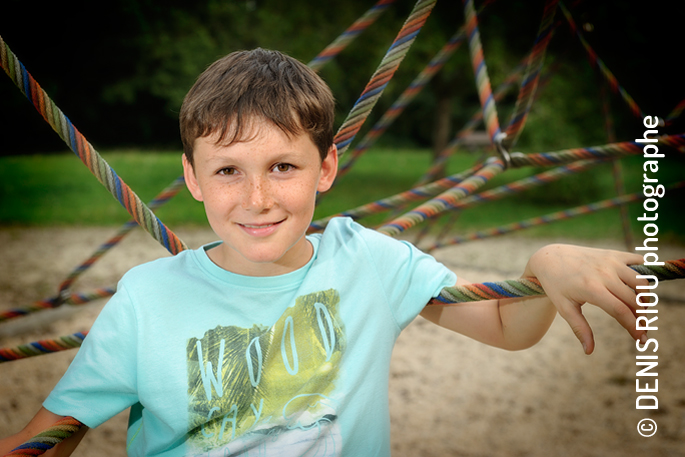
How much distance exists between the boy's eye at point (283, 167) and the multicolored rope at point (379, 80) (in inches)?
12.0

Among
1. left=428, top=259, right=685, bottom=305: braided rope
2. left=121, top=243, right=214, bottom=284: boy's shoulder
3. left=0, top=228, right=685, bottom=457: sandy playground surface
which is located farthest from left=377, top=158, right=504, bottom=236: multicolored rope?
left=0, top=228, right=685, bottom=457: sandy playground surface

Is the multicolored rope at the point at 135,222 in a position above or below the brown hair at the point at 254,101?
above

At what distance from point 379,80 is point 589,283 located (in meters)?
0.66

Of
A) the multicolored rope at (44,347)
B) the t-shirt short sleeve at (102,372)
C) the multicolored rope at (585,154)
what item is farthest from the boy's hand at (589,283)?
the multicolored rope at (44,347)

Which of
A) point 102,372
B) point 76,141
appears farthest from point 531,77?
point 102,372

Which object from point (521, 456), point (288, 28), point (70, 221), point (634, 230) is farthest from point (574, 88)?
point (70, 221)

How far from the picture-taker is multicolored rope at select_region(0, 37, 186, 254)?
2.75 feet

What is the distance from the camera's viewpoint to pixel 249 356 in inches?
30.4

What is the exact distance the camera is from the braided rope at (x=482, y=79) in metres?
1.34

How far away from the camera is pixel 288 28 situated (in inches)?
263

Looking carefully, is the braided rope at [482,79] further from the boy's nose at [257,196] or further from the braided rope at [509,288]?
the boy's nose at [257,196]

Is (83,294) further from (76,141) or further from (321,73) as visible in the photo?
(321,73)

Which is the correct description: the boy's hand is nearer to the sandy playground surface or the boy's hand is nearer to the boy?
the boy

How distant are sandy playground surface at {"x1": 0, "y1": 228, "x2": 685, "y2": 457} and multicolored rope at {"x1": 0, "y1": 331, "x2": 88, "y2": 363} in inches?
40.5
